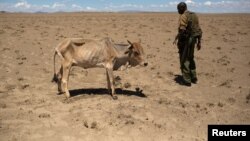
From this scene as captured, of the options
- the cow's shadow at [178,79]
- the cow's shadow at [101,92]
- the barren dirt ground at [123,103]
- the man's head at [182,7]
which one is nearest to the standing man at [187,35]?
the man's head at [182,7]

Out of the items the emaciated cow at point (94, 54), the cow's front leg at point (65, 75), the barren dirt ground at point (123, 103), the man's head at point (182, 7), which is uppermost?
the man's head at point (182, 7)

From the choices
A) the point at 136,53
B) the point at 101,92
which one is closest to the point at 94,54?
the point at 136,53

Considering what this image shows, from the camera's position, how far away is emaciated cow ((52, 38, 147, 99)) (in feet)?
34.6

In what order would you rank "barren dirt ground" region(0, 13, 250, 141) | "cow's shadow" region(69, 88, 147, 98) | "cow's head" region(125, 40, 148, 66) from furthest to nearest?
"cow's shadow" region(69, 88, 147, 98) < "cow's head" region(125, 40, 148, 66) < "barren dirt ground" region(0, 13, 250, 141)

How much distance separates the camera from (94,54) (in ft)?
34.7

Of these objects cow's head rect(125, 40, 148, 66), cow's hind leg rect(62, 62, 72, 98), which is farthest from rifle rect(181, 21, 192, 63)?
cow's hind leg rect(62, 62, 72, 98)

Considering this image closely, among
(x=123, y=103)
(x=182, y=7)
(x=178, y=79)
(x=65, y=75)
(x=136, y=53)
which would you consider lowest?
(x=123, y=103)

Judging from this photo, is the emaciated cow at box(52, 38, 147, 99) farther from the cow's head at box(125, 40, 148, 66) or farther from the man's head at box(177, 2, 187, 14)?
the man's head at box(177, 2, 187, 14)

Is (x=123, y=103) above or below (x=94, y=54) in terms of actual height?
below

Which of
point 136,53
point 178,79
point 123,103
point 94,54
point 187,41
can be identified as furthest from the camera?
point 178,79

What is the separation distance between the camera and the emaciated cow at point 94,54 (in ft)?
34.6

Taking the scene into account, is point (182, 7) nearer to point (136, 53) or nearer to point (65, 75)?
point (136, 53)

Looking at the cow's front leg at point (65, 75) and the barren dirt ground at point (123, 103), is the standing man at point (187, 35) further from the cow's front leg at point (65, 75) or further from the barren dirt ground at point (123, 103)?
the cow's front leg at point (65, 75)

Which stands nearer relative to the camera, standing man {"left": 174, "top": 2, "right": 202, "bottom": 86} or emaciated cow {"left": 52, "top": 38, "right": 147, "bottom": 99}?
emaciated cow {"left": 52, "top": 38, "right": 147, "bottom": 99}
